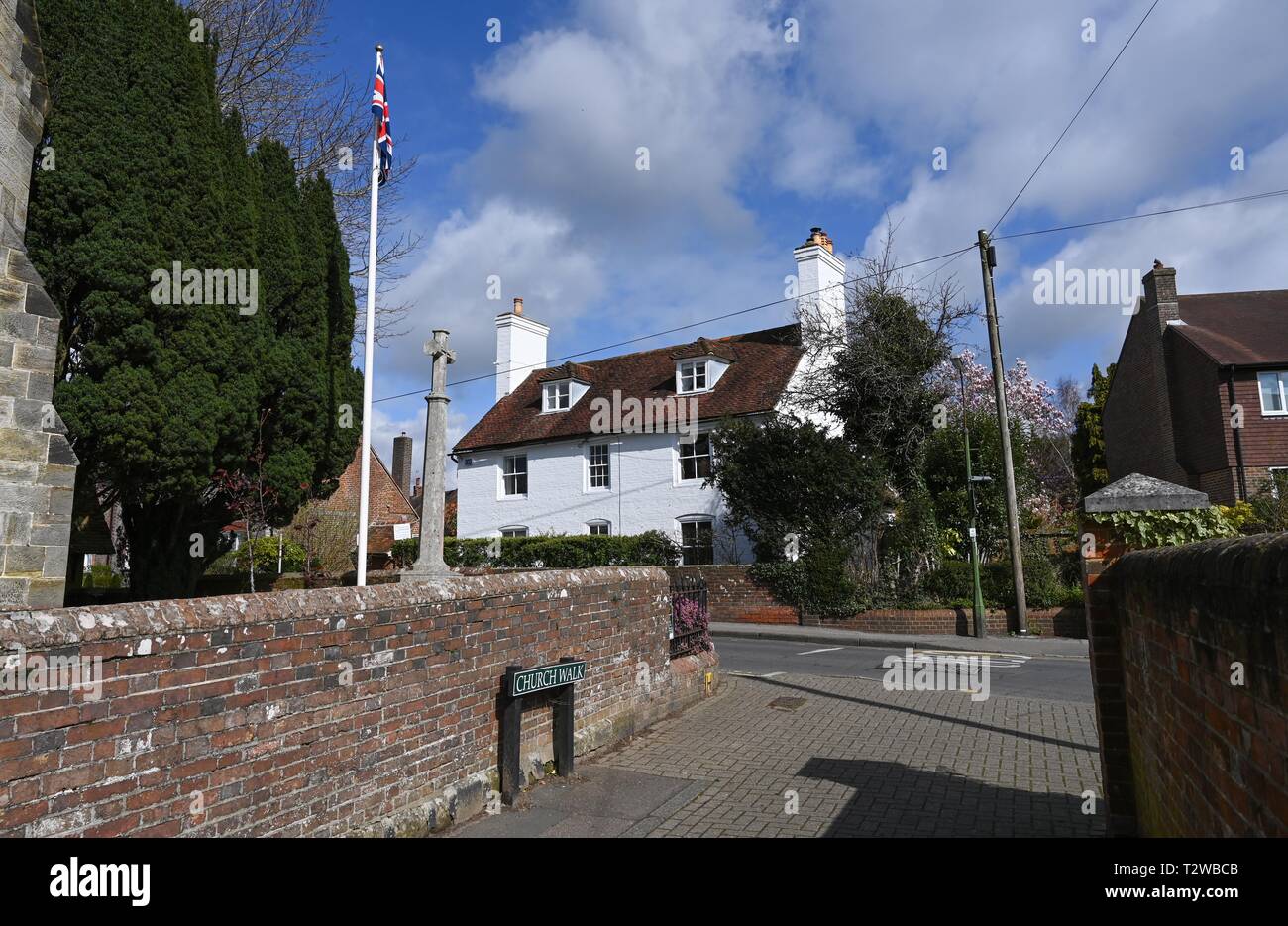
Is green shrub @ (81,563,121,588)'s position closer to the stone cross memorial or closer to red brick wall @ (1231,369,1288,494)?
the stone cross memorial

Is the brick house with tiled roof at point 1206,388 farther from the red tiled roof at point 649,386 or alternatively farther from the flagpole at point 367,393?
the flagpole at point 367,393

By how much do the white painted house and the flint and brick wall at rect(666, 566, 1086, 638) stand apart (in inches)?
87.2

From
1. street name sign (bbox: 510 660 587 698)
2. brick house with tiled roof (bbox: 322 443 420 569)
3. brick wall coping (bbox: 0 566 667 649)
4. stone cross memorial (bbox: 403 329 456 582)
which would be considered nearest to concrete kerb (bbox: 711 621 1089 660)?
stone cross memorial (bbox: 403 329 456 582)

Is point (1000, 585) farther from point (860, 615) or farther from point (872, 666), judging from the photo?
point (872, 666)

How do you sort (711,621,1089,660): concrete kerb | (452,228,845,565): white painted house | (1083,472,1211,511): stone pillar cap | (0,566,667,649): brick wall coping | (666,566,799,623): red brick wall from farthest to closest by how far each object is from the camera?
(452,228,845,565): white painted house
(666,566,799,623): red brick wall
(711,621,1089,660): concrete kerb
(1083,472,1211,511): stone pillar cap
(0,566,667,649): brick wall coping

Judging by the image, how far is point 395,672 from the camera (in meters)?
5.06

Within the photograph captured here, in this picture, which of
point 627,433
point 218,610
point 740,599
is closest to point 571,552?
point 627,433

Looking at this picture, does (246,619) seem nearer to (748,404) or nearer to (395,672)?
(395,672)

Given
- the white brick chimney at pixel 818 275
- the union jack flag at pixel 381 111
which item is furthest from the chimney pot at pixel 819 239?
the union jack flag at pixel 381 111

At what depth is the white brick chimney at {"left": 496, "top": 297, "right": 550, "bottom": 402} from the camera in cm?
3378

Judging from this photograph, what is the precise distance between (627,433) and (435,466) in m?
17.1

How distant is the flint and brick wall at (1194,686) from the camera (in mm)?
2338
